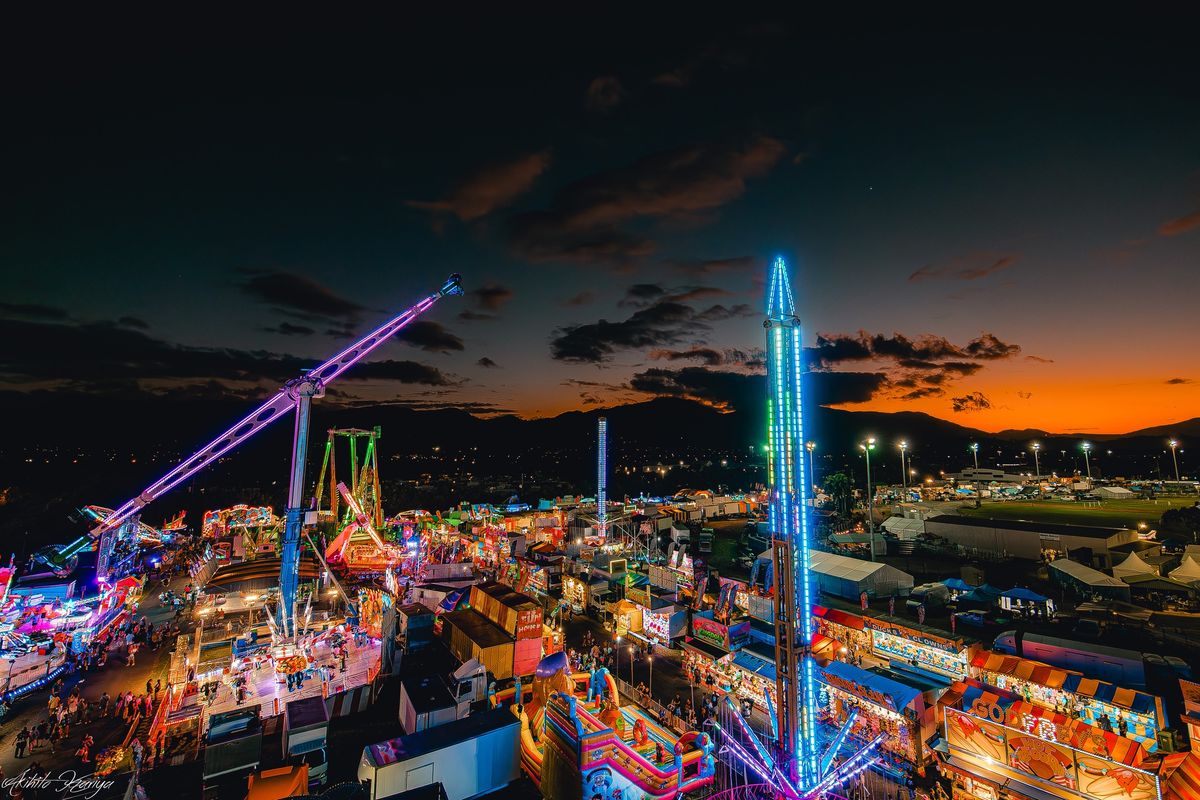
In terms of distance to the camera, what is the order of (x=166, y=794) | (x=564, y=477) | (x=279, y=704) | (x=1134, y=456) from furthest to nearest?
(x=1134, y=456)
(x=564, y=477)
(x=279, y=704)
(x=166, y=794)

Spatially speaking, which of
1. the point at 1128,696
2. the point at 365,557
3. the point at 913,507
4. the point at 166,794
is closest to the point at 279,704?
the point at 166,794

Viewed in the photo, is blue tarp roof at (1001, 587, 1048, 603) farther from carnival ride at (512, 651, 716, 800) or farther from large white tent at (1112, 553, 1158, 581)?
carnival ride at (512, 651, 716, 800)

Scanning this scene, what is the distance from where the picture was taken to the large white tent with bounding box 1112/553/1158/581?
25859 mm

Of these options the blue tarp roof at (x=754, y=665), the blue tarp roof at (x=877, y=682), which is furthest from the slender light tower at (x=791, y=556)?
the blue tarp roof at (x=754, y=665)

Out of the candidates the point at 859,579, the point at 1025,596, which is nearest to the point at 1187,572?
the point at 1025,596

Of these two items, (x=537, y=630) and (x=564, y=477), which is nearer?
(x=537, y=630)

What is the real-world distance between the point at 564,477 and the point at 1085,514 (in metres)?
94.0

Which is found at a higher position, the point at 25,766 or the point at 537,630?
the point at 537,630

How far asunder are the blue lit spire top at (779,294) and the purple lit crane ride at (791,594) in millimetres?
332

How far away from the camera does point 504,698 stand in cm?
1565

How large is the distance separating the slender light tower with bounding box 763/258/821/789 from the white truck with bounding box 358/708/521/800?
6.20 meters

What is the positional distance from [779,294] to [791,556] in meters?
5.11

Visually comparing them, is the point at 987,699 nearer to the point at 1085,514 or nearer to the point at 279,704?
the point at 279,704

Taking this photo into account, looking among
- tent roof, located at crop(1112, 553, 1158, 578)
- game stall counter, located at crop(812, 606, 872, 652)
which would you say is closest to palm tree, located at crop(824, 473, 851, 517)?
tent roof, located at crop(1112, 553, 1158, 578)
